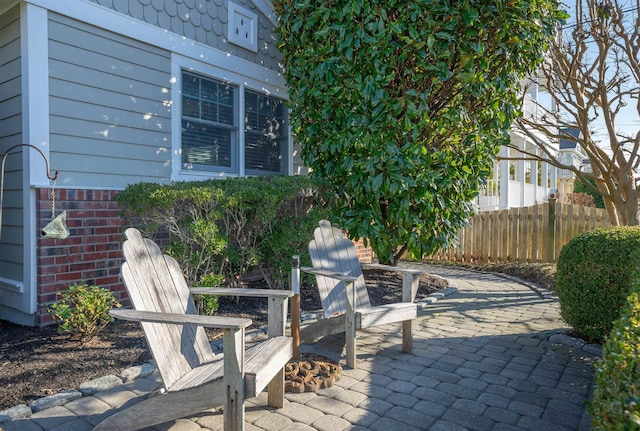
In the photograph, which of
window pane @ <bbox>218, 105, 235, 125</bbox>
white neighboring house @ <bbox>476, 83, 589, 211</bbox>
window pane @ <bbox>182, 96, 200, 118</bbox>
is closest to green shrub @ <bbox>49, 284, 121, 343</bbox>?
window pane @ <bbox>182, 96, 200, 118</bbox>

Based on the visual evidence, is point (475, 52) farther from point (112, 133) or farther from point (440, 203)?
point (112, 133)

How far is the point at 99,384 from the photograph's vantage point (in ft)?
9.84

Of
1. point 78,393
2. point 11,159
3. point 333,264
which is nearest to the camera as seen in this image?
point 78,393

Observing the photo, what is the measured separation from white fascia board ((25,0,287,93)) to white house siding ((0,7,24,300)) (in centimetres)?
48

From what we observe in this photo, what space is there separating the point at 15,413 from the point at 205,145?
157 inches

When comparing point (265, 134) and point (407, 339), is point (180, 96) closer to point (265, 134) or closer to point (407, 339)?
point (265, 134)

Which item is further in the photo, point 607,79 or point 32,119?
point 607,79

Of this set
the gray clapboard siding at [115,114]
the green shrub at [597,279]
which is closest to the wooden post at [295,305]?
the green shrub at [597,279]

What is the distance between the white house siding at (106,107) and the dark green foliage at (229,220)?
52 centimetres

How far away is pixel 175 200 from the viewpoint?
414 centimetres

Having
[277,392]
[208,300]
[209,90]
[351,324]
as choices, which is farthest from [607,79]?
[277,392]

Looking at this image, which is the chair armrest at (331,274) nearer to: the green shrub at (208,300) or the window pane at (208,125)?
the green shrub at (208,300)

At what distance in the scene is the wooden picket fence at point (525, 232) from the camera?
8.32m

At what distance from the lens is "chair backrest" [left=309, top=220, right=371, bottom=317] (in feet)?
12.8
